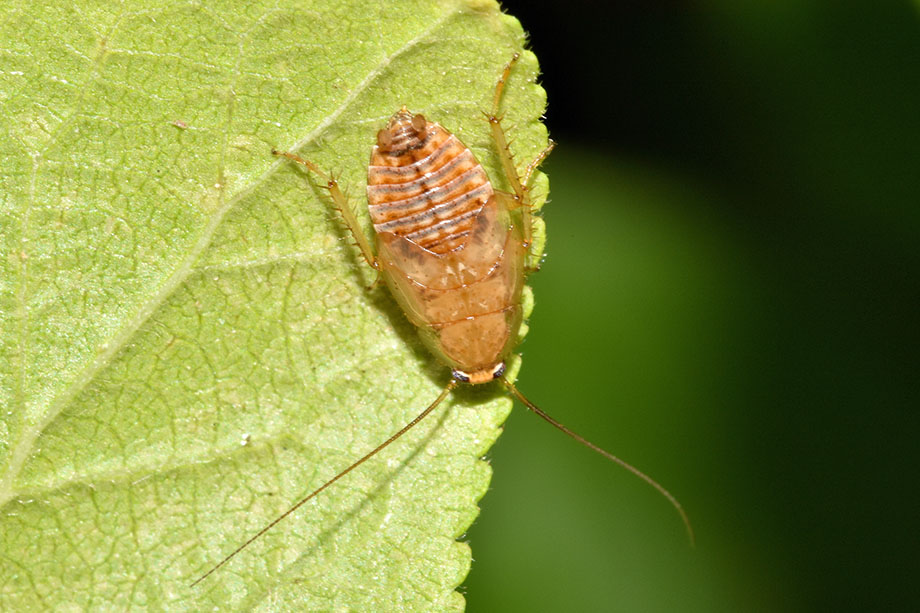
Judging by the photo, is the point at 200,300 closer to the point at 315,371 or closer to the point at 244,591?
the point at 315,371

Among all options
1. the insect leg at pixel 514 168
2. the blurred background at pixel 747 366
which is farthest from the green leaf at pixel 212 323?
the blurred background at pixel 747 366

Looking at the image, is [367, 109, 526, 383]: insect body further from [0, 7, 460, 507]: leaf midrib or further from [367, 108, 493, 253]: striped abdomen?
[0, 7, 460, 507]: leaf midrib

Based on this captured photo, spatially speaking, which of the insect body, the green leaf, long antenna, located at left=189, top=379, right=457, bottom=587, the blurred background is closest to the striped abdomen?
the insect body

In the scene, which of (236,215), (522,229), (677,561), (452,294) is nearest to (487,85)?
(522,229)

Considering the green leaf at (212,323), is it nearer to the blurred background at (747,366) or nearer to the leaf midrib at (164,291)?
the leaf midrib at (164,291)

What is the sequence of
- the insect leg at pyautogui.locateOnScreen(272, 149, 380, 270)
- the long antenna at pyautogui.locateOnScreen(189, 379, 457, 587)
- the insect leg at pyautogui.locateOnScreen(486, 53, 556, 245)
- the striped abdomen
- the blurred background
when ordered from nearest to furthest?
1. the long antenna at pyautogui.locateOnScreen(189, 379, 457, 587)
2. the striped abdomen
3. the insect leg at pyautogui.locateOnScreen(272, 149, 380, 270)
4. the insect leg at pyautogui.locateOnScreen(486, 53, 556, 245)
5. the blurred background

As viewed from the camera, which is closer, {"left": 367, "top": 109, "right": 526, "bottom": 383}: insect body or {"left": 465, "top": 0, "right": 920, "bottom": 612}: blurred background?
{"left": 367, "top": 109, "right": 526, "bottom": 383}: insect body
